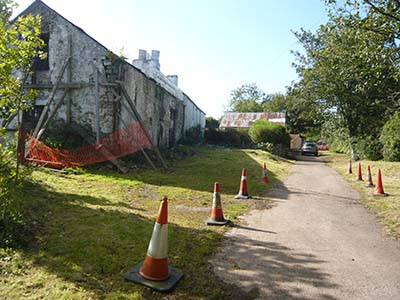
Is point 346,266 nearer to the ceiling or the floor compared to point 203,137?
nearer to the floor

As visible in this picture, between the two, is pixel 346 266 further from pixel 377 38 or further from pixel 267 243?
pixel 377 38

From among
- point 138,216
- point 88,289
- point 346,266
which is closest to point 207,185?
point 138,216

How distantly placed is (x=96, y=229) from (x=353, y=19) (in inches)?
293

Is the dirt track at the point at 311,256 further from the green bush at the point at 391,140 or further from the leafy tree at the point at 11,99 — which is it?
the green bush at the point at 391,140

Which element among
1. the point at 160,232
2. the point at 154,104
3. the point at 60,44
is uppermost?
the point at 60,44

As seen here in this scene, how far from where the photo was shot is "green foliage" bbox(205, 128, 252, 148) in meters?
29.9

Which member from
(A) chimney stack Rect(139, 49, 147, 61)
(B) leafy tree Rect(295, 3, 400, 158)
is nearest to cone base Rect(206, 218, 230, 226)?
(B) leafy tree Rect(295, 3, 400, 158)

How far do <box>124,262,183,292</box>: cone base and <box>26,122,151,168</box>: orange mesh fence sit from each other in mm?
7657

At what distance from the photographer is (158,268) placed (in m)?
3.17

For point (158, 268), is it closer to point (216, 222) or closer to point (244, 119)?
point (216, 222)

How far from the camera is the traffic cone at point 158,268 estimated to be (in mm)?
3107

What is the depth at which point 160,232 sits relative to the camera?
10.7 ft

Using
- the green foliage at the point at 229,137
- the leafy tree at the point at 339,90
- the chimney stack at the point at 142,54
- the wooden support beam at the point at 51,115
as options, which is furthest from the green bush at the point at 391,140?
the wooden support beam at the point at 51,115

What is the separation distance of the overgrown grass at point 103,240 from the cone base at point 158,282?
0.06 m
